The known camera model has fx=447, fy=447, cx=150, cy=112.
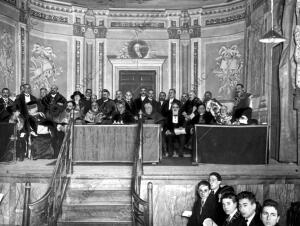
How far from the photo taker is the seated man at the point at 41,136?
31.4 ft

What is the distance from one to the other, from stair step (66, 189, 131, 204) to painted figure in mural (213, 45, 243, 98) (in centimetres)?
715

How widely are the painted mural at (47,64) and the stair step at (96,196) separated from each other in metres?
6.76

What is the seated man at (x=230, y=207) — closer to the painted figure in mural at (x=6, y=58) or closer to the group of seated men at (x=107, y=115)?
the group of seated men at (x=107, y=115)

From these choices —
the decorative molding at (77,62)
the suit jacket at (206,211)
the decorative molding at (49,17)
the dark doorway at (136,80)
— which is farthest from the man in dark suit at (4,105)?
the suit jacket at (206,211)

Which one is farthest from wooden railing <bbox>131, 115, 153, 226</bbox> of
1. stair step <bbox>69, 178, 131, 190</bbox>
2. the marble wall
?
the marble wall

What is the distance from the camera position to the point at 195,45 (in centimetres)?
1433

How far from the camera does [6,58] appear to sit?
11.6 m

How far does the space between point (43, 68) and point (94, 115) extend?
440 cm

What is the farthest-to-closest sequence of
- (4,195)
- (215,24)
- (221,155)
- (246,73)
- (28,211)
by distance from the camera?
1. (215,24)
2. (246,73)
3. (221,155)
4. (4,195)
5. (28,211)

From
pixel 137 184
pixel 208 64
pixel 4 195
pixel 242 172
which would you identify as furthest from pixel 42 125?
pixel 208 64

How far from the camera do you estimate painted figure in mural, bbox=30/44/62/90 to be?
43.7 ft

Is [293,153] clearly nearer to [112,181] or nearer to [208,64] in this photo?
[112,181]

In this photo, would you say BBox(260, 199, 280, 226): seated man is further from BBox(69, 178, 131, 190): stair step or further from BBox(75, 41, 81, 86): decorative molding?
BBox(75, 41, 81, 86): decorative molding

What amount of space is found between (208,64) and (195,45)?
0.77 metres
